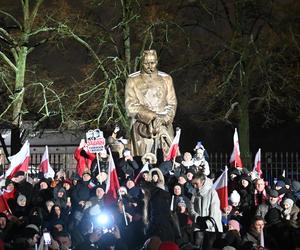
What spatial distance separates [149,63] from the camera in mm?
18531

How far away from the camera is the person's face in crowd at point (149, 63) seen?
60.4 feet

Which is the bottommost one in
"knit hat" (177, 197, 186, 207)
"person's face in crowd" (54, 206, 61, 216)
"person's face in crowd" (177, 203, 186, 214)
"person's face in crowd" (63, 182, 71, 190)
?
"person's face in crowd" (54, 206, 61, 216)

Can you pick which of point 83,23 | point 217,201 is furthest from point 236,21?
point 217,201

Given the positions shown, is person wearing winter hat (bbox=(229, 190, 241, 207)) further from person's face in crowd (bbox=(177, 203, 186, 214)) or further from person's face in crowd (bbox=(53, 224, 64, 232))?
person's face in crowd (bbox=(53, 224, 64, 232))

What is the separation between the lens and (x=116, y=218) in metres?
13.6

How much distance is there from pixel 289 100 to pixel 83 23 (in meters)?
9.36

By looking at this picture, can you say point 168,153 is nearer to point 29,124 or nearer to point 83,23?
point 83,23

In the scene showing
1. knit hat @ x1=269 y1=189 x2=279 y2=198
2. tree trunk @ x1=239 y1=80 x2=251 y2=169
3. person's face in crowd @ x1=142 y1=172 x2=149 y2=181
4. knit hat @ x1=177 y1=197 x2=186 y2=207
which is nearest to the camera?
knit hat @ x1=177 y1=197 x2=186 y2=207

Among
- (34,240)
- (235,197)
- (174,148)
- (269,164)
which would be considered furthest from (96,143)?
(269,164)

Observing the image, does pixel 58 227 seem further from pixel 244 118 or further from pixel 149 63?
pixel 244 118

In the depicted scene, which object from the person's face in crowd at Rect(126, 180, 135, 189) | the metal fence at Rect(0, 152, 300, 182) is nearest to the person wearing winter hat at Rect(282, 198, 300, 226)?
the person's face in crowd at Rect(126, 180, 135, 189)

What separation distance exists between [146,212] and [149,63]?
6.10 m

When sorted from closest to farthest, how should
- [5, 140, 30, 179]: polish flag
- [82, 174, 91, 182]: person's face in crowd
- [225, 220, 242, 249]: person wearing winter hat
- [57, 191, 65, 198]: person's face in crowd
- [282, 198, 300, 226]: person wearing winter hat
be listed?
1. [225, 220, 242, 249]: person wearing winter hat
2. [282, 198, 300, 226]: person wearing winter hat
3. [57, 191, 65, 198]: person's face in crowd
4. [82, 174, 91, 182]: person's face in crowd
5. [5, 140, 30, 179]: polish flag

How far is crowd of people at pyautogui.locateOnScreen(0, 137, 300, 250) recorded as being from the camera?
11.9m
